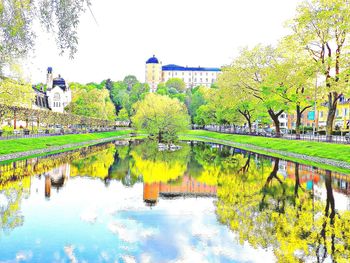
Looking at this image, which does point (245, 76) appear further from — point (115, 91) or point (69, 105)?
point (115, 91)

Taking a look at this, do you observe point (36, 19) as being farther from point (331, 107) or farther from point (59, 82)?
point (59, 82)

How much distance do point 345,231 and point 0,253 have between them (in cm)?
1136

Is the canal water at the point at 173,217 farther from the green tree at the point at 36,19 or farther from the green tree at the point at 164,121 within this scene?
the green tree at the point at 164,121

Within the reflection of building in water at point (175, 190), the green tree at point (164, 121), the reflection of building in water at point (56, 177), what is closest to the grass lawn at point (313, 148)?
the green tree at point (164, 121)

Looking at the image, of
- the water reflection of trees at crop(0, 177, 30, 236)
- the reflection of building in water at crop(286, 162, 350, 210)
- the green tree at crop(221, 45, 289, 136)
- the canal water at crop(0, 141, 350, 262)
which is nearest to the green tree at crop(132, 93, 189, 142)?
the green tree at crop(221, 45, 289, 136)

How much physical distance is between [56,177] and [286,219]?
631 inches

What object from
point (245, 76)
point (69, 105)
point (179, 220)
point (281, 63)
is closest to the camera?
point (179, 220)

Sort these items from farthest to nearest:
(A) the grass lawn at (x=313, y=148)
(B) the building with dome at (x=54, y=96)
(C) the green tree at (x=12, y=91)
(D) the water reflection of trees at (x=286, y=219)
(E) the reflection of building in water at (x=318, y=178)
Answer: (B) the building with dome at (x=54, y=96) → (C) the green tree at (x=12, y=91) → (A) the grass lawn at (x=313, y=148) → (E) the reflection of building in water at (x=318, y=178) → (D) the water reflection of trees at (x=286, y=219)

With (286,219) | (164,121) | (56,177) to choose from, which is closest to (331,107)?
(164,121)

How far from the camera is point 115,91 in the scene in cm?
15512

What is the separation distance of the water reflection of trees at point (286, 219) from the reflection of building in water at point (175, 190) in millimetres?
849

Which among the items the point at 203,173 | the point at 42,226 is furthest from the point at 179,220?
the point at 203,173

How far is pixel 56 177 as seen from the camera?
24.6 metres

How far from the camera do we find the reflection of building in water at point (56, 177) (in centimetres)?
2131
